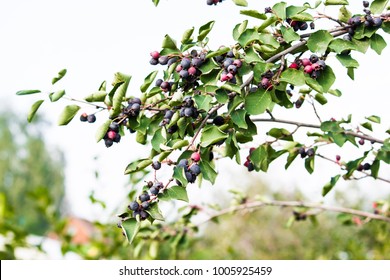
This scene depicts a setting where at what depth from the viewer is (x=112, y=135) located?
178 centimetres

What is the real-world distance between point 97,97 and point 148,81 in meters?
0.18

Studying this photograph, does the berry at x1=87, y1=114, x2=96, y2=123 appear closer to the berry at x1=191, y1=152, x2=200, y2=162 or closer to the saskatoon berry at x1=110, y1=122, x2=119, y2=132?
the saskatoon berry at x1=110, y1=122, x2=119, y2=132

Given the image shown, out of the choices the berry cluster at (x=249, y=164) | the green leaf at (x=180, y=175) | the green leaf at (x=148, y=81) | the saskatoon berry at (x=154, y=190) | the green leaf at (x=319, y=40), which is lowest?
the berry cluster at (x=249, y=164)

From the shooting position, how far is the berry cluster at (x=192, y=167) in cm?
167

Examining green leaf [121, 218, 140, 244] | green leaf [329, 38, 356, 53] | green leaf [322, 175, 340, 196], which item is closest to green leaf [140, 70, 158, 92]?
green leaf [121, 218, 140, 244]

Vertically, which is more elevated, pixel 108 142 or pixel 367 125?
pixel 108 142

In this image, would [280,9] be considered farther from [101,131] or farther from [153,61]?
[101,131]

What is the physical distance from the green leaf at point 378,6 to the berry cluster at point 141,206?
37.7 inches

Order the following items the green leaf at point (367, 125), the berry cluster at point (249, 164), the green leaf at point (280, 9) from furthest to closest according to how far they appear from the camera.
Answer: the green leaf at point (367, 125), the berry cluster at point (249, 164), the green leaf at point (280, 9)

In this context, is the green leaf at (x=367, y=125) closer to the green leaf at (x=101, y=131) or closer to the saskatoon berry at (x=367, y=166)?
the saskatoon berry at (x=367, y=166)

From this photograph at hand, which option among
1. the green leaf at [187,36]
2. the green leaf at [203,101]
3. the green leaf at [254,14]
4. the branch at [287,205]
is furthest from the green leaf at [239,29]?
the branch at [287,205]

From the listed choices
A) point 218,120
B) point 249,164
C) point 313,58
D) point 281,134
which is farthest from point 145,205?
point 281,134
